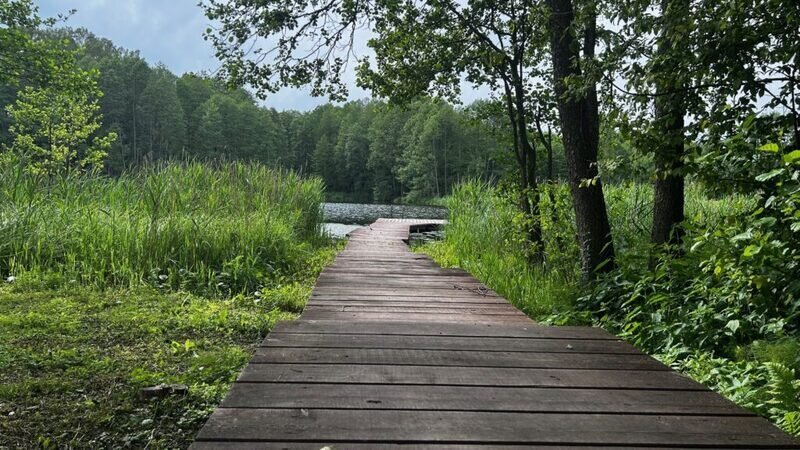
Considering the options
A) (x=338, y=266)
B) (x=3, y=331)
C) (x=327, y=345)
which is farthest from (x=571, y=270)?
(x=3, y=331)

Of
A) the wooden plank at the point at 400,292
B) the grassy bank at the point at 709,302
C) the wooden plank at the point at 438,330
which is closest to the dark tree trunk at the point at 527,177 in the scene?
the grassy bank at the point at 709,302

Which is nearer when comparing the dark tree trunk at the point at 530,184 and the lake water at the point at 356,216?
the dark tree trunk at the point at 530,184

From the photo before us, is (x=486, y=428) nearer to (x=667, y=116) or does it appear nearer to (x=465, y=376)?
(x=465, y=376)

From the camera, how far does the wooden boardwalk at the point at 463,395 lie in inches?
57.7

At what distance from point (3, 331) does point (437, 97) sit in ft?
20.9

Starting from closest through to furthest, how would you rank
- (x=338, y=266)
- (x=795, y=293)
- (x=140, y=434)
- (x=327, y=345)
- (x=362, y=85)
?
(x=140, y=434) → (x=327, y=345) → (x=795, y=293) → (x=338, y=266) → (x=362, y=85)

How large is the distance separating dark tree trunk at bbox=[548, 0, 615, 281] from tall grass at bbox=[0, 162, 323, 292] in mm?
3308

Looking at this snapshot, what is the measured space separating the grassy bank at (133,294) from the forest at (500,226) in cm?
2

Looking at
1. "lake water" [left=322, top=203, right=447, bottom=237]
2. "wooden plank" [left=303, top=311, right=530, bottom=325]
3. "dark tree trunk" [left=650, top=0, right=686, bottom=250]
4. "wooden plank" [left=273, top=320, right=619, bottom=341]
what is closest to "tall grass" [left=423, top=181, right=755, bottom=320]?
"dark tree trunk" [left=650, top=0, right=686, bottom=250]

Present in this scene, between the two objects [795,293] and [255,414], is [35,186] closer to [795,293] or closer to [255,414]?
[255,414]

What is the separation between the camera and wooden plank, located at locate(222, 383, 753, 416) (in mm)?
1686

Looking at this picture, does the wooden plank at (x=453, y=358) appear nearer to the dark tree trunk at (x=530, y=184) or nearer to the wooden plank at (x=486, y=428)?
the wooden plank at (x=486, y=428)

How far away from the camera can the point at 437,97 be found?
8273 millimetres

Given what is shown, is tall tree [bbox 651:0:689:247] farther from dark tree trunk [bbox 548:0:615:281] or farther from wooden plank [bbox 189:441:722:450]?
wooden plank [bbox 189:441:722:450]
